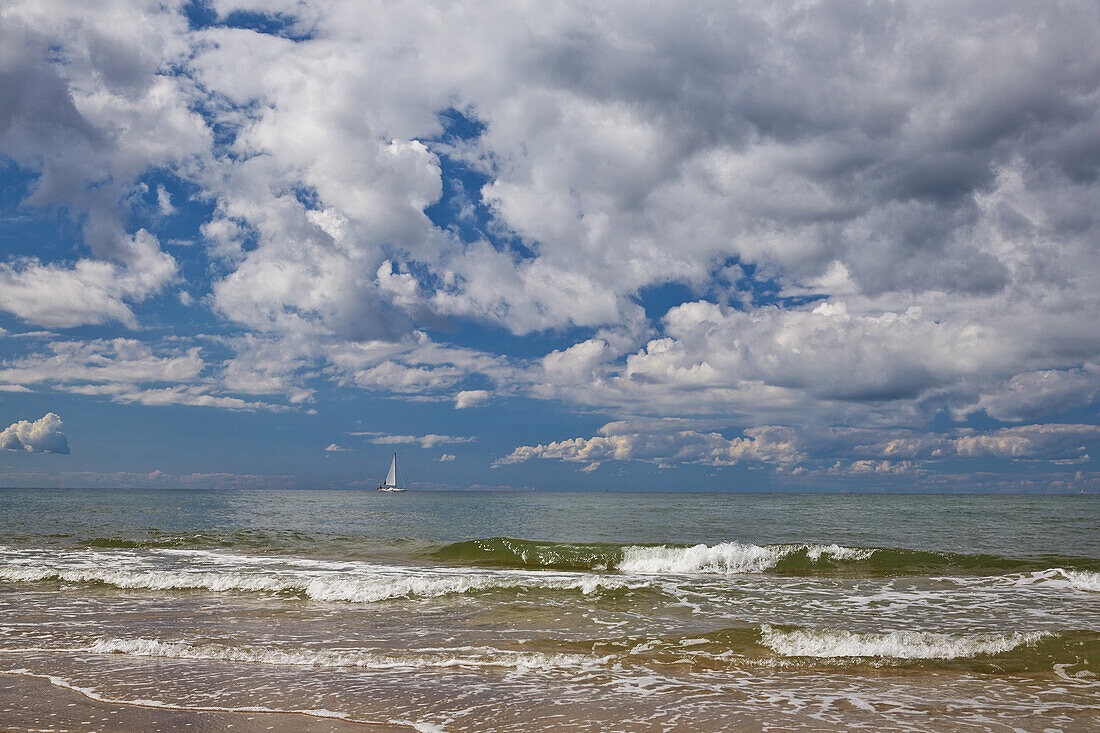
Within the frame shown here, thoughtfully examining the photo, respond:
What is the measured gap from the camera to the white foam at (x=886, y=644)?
1185 centimetres

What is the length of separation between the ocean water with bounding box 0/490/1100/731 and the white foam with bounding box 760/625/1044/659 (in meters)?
0.05

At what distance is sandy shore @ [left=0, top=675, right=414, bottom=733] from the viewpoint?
7.46 metres

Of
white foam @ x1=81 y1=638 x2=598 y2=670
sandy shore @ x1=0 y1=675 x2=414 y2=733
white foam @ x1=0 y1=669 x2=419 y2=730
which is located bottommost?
white foam @ x1=81 y1=638 x2=598 y2=670

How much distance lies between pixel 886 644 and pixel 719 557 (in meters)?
14.8

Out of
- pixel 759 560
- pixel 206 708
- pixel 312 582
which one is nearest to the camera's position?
pixel 206 708

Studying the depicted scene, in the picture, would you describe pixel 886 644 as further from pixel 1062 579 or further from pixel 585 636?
pixel 1062 579

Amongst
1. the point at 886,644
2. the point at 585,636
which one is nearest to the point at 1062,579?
the point at 886,644

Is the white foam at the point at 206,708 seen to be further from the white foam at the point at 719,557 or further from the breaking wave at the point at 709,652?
the white foam at the point at 719,557

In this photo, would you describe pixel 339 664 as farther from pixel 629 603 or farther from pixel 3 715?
pixel 629 603

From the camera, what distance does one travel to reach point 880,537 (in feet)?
127

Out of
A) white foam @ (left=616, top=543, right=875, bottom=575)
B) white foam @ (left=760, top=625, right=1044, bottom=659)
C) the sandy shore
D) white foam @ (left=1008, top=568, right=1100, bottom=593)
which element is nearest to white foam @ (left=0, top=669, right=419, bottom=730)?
the sandy shore

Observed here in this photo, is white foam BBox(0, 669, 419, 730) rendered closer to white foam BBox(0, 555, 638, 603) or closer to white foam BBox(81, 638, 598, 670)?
white foam BBox(81, 638, 598, 670)

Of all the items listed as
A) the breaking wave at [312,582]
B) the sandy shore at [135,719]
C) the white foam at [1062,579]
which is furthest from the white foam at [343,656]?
the white foam at [1062,579]

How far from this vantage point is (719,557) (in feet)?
87.9
